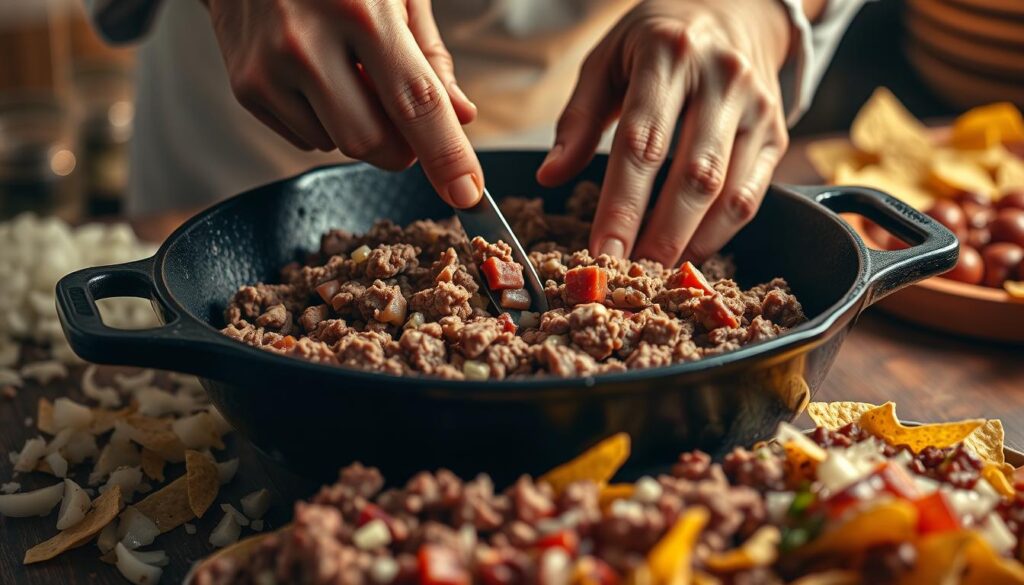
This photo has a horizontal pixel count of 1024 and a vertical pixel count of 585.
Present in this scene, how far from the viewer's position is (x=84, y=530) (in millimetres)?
1199

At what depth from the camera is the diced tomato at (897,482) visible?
3.03 feet

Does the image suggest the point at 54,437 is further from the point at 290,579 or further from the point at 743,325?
the point at 743,325

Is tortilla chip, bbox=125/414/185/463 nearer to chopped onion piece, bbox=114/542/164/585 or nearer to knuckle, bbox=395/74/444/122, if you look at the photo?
chopped onion piece, bbox=114/542/164/585

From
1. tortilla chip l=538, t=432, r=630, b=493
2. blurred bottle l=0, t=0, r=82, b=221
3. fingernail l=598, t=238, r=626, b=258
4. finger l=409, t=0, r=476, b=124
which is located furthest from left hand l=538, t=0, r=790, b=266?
blurred bottle l=0, t=0, r=82, b=221

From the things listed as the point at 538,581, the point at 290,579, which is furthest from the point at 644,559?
the point at 290,579

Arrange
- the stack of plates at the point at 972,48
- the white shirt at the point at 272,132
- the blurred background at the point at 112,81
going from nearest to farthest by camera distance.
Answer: the white shirt at the point at 272,132 → the stack of plates at the point at 972,48 → the blurred background at the point at 112,81

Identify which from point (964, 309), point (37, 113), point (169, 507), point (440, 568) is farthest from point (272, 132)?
point (37, 113)

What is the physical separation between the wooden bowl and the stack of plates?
1249 mm

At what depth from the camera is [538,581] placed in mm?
797

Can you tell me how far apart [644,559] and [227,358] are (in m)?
0.44

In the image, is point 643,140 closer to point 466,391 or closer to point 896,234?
point 896,234

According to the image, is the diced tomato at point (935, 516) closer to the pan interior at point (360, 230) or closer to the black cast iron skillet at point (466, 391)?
the black cast iron skillet at point (466, 391)

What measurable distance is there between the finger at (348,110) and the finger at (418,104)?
0.02 m

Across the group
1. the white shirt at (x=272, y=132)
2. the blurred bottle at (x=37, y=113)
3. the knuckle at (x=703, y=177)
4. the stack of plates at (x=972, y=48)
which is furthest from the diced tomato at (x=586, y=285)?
the blurred bottle at (x=37, y=113)
